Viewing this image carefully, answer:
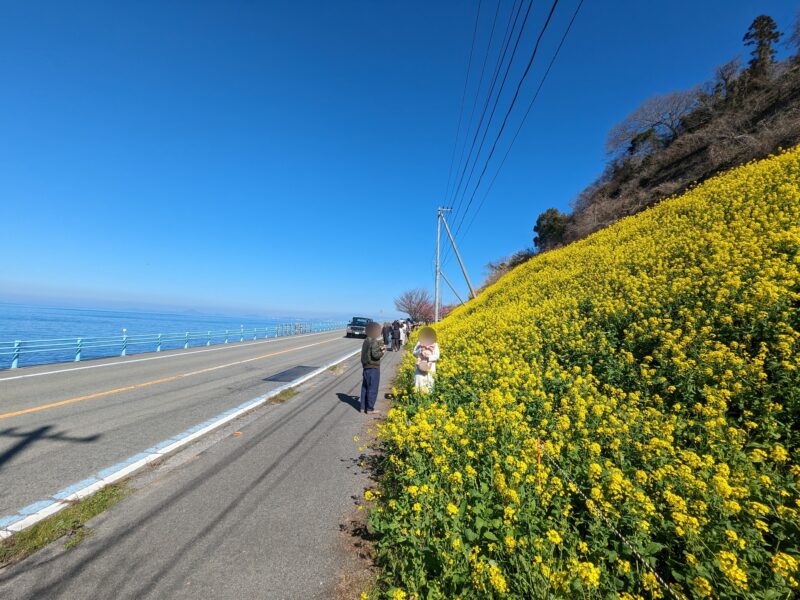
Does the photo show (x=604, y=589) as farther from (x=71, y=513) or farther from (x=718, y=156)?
(x=718, y=156)

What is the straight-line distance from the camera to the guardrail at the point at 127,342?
12.0 metres

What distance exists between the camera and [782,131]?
12508 millimetres

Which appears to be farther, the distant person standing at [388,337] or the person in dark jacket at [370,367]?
the distant person standing at [388,337]

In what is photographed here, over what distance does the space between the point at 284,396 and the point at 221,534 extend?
206 inches

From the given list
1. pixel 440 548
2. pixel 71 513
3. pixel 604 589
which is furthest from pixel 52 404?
pixel 604 589

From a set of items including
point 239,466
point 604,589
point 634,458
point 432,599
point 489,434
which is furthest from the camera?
point 239,466

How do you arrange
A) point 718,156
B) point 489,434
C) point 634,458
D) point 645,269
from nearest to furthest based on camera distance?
point 634,458, point 489,434, point 645,269, point 718,156

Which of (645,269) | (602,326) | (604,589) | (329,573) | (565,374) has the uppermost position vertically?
(645,269)

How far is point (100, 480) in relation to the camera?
373cm

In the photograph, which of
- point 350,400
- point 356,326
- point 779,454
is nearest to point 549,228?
point 356,326

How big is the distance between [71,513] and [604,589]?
4.47 meters

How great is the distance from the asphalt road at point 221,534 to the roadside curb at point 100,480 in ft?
0.79

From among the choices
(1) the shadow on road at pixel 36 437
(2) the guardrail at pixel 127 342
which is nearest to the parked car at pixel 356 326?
(2) the guardrail at pixel 127 342

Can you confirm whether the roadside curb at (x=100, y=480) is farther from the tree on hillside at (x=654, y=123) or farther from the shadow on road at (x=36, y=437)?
the tree on hillside at (x=654, y=123)
